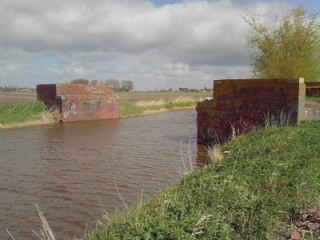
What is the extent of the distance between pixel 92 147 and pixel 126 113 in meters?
16.6

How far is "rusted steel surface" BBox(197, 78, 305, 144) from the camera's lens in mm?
11125

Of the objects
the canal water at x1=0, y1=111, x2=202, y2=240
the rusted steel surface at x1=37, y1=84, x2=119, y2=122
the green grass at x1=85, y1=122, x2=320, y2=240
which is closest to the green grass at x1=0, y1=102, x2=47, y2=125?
the rusted steel surface at x1=37, y1=84, x2=119, y2=122

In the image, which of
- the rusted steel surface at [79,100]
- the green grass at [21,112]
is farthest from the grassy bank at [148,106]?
the green grass at [21,112]

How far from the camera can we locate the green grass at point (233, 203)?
3656 mm

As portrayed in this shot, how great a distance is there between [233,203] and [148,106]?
34.9 meters

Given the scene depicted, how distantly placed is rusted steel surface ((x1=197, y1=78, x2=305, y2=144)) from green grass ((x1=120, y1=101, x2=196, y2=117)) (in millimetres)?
16758

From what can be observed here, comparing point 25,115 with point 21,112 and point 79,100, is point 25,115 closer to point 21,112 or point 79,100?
point 21,112

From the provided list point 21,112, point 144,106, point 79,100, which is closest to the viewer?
point 21,112

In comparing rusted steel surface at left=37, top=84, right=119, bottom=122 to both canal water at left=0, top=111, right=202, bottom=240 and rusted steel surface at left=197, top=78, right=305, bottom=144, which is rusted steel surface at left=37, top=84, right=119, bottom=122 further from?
rusted steel surface at left=197, top=78, right=305, bottom=144

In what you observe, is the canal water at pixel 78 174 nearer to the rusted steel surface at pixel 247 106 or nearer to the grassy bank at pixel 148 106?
the rusted steel surface at pixel 247 106

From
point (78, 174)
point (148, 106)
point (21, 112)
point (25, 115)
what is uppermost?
point (21, 112)

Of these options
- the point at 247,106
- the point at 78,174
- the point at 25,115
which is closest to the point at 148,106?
the point at 25,115

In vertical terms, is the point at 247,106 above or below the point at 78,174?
above

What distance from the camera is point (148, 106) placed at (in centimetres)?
3906
